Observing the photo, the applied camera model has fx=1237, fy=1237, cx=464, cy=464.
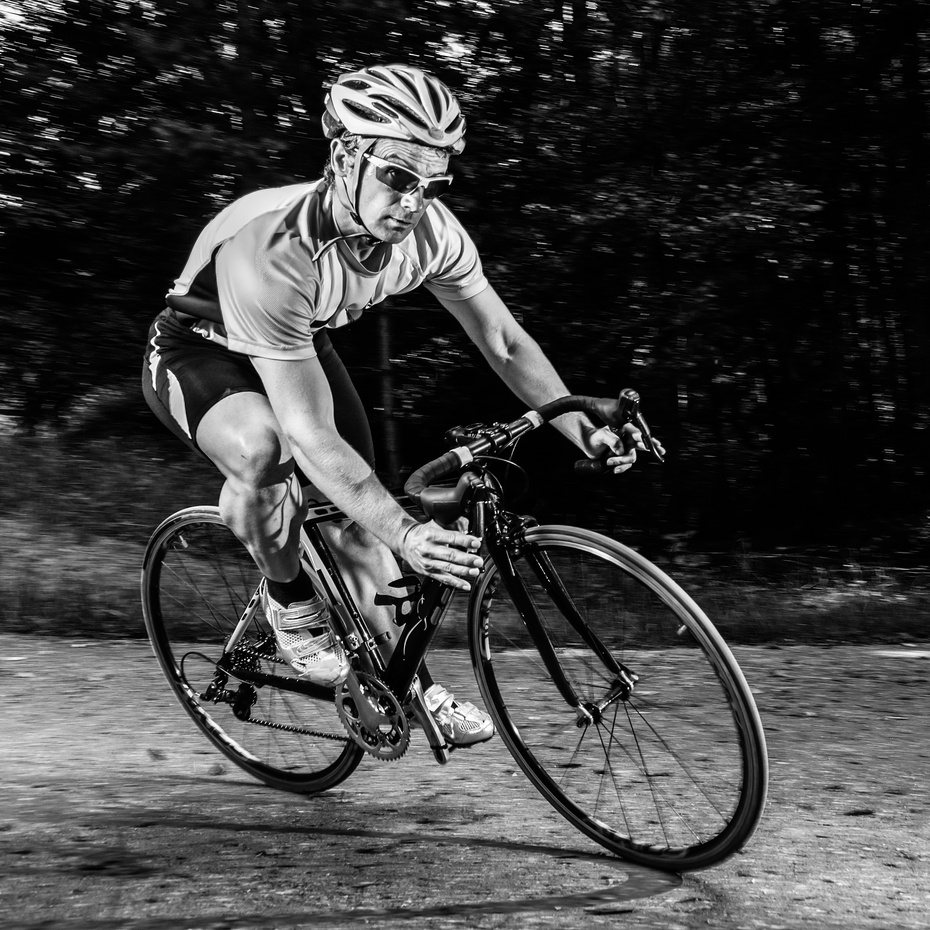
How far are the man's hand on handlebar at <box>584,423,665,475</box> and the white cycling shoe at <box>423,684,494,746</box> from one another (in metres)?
0.83

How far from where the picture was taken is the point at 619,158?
29.1 feet

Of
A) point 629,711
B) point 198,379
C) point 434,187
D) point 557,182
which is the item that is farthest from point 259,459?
point 557,182

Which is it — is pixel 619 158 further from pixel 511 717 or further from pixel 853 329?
pixel 511 717

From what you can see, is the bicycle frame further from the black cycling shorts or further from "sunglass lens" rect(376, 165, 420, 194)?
"sunglass lens" rect(376, 165, 420, 194)

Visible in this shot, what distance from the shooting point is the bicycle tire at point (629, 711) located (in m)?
3.03

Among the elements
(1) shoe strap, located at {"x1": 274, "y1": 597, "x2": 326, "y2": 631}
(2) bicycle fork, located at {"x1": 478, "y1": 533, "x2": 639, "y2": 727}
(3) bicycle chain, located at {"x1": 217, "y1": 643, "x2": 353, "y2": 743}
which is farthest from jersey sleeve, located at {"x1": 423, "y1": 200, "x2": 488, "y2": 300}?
(3) bicycle chain, located at {"x1": 217, "y1": 643, "x2": 353, "y2": 743}

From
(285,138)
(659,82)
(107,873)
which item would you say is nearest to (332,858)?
(107,873)

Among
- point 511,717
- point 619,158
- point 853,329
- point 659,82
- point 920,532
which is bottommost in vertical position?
point 920,532

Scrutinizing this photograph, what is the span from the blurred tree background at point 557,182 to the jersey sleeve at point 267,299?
539 cm

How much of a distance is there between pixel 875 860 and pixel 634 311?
6294 millimetres

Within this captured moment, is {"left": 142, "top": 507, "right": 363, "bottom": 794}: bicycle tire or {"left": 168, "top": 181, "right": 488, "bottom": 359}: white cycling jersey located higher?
{"left": 168, "top": 181, "right": 488, "bottom": 359}: white cycling jersey

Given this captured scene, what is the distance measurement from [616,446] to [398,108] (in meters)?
1.04

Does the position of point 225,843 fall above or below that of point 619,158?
below

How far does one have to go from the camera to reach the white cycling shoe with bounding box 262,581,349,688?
3689mm
